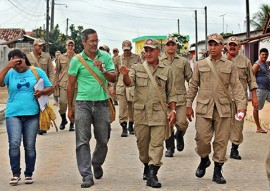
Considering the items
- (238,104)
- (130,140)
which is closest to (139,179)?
(238,104)

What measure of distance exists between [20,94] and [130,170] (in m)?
2.02

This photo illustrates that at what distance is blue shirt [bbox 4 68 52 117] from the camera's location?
26.0ft

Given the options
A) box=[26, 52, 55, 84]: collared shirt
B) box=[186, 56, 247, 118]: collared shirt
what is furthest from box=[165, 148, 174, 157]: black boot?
box=[26, 52, 55, 84]: collared shirt

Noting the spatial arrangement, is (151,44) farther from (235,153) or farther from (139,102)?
(235,153)

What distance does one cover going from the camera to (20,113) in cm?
789

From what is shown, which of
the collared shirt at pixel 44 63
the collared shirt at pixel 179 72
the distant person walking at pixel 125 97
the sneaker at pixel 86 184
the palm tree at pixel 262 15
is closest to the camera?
the sneaker at pixel 86 184

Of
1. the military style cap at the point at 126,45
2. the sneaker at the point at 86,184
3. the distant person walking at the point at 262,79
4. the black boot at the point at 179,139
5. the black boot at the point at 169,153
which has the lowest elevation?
the sneaker at the point at 86,184

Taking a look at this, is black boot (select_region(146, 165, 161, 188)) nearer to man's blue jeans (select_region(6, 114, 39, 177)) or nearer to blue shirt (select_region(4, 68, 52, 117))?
man's blue jeans (select_region(6, 114, 39, 177))

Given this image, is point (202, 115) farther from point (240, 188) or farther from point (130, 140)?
point (130, 140)

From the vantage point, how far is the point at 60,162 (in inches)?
380

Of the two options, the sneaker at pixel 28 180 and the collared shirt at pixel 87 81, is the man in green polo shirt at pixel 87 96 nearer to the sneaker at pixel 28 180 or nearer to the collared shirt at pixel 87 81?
the collared shirt at pixel 87 81

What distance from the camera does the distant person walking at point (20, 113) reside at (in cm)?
784

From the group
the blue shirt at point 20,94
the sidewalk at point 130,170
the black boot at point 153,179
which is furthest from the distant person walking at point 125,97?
the black boot at point 153,179

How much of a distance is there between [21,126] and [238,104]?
9.23 ft
